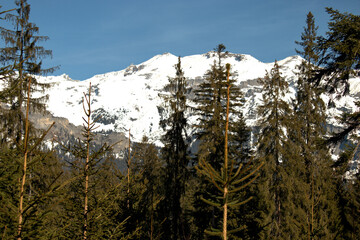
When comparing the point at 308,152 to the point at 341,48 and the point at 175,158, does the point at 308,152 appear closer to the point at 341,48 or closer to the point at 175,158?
the point at 175,158

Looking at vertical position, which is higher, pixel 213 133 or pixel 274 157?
pixel 213 133

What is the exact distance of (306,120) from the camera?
1898 centimetres

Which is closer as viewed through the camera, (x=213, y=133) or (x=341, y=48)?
(x=341, y=48)

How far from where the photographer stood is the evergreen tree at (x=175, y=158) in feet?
55.3

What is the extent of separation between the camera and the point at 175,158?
17875 mm

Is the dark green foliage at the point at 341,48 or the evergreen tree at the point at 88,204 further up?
the dark green foliage at the point at 341,48

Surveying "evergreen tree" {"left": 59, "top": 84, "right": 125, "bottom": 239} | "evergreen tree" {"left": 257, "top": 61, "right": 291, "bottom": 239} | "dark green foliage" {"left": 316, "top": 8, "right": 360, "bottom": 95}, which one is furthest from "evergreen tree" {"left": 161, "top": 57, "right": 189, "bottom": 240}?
"dark green foliage" {"left": 316, "top": 8, "right": 360, "bottom": 95}

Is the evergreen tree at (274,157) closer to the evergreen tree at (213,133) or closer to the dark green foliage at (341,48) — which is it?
the evergreen tree at (213,133)

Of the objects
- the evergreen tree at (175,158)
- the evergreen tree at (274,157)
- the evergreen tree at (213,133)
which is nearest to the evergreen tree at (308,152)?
the evergreen tree at (274,157)

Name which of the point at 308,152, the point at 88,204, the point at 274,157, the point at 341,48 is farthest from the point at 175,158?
the point at 341,48

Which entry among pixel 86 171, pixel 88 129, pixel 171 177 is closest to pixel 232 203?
pixel 86 171

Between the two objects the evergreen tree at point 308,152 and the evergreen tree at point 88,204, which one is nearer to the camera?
the evergreen tree at point 88,204

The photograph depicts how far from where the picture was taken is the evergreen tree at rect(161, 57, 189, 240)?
16.8 m

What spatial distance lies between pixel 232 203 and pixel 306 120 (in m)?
18.1
